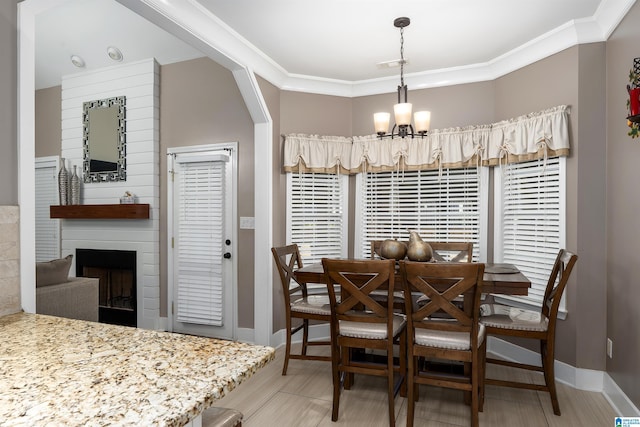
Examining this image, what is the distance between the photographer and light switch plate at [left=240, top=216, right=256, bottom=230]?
382cm

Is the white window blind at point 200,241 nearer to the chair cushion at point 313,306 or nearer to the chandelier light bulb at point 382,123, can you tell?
the chair cushion at point 313,306

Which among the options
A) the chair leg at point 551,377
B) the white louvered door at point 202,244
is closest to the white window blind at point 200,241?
the white louvered door at point 202,244

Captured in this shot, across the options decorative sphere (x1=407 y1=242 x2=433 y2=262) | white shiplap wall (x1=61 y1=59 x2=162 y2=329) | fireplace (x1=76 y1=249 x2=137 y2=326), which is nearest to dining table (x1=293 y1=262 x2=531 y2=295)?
decorative sphere (x1=407 y1=242 x2=433 y2=262)

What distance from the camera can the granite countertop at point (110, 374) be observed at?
745 millimetres

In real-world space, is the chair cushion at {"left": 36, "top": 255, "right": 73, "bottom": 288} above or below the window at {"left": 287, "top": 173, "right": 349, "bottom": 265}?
below

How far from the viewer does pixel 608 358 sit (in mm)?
2752

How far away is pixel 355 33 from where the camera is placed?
3.08 meters

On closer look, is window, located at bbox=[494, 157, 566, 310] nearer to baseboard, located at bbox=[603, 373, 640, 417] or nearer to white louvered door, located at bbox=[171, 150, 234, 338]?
baseboard, located at bbox=[603, 373, 640, 417]

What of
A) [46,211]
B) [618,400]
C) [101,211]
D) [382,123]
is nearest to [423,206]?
[382,123]

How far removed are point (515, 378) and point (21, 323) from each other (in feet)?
10.9

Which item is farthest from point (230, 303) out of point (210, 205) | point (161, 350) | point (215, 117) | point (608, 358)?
point (608, 358)

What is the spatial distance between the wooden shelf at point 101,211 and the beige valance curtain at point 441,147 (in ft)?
5.68

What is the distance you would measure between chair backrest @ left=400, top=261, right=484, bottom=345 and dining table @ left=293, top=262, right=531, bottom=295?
0.92ft

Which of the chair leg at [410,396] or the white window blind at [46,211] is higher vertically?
the white window blind at [46,211]
